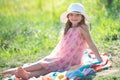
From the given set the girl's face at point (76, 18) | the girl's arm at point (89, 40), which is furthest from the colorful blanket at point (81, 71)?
the girl's face at point (76, 18)

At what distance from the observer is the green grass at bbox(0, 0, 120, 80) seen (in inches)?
308

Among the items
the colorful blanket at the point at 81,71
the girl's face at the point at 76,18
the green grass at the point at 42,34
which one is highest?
the girl's face at the point at 76,18

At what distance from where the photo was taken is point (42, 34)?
9.19 meters

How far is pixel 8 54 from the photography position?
808 cm

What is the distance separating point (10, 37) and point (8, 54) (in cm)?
102

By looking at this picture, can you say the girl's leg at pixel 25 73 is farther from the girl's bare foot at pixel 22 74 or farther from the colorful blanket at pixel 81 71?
the colorful blanket at pixel 81 71

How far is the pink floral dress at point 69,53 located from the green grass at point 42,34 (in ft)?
1.89

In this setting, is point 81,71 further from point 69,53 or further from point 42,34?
point 42,34

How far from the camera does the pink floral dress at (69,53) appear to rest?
22.0ft

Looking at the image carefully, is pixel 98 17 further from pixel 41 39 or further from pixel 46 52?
pixel 46 52

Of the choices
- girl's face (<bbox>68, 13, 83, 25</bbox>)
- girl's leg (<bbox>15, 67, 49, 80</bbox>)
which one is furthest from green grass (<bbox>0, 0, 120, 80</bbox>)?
girl's leg (<bbox>15, 67, 49, 80</bbox>)

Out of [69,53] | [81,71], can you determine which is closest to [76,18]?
[69,53]

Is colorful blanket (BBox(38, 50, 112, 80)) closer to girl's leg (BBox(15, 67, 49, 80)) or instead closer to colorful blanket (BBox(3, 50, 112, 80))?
colorful blanket (BBox(3, 50, 112, 80))

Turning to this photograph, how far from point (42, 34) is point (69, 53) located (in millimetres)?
2511
